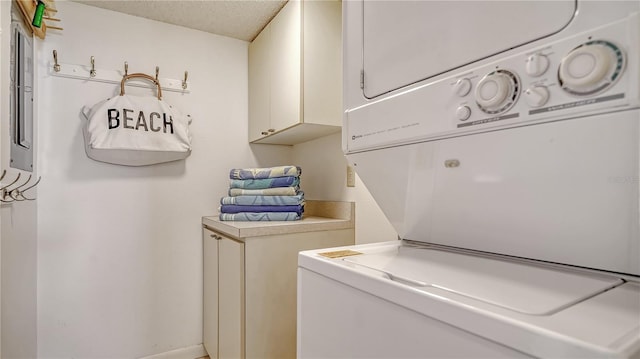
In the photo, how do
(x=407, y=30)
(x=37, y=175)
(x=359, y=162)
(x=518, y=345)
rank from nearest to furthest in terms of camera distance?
(x=518, y=345) < (x=407, y=30) < (x=359, y=162) < (x=37, y=175)

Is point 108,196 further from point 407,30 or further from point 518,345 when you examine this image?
point 518,345

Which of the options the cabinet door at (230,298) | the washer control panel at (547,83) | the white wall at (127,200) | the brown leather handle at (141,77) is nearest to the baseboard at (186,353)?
the white wall at (127,200)

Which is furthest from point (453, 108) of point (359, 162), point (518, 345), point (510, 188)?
point (518, 345)

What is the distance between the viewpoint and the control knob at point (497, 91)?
1.98 feet

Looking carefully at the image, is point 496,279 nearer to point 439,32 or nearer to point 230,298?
point 439,32

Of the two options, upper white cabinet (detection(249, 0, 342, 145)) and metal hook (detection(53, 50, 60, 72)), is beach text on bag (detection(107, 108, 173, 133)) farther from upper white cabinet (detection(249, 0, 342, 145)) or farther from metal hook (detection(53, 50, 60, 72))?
upper white cabinet (detection(249, 0, 342, 145))

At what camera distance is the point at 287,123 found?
71.1 inches

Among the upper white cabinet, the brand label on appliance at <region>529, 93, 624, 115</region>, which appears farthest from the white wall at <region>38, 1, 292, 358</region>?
the brand label on appliance at <region>529, 93, 624, 115</region>

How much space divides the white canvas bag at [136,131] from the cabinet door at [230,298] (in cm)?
67

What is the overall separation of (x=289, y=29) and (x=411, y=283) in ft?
5.22

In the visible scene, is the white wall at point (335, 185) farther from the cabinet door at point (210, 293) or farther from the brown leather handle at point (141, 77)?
the brown leather handle at point (141, 77)

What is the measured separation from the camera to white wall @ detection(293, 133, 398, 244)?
1.67m

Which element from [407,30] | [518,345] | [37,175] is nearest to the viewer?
[518,345]

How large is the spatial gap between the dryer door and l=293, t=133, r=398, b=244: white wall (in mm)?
881
